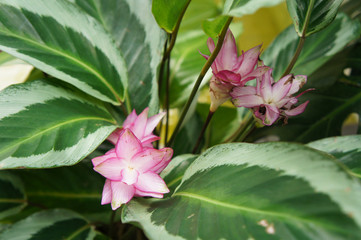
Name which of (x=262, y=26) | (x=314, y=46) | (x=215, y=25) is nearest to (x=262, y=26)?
(x=262, y=26)

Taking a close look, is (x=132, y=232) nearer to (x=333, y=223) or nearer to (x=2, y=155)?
(x=2, y=155)

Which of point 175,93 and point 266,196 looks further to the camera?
point 175,93

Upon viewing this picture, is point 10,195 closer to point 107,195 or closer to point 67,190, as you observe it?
point 67,190

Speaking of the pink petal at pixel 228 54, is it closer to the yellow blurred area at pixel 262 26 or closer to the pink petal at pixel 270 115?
the pink petal at pixel 270 115

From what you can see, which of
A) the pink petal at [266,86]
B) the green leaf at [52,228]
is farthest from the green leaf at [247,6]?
the green leaf at [52,228]

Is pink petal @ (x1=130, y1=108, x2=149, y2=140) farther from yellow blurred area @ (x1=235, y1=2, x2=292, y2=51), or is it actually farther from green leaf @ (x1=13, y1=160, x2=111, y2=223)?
yellow blurred area @ (x1=235, y1=2, x2=292, y2=51)

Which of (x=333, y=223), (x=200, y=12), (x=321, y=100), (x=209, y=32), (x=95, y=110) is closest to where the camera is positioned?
(x=333, y=223)

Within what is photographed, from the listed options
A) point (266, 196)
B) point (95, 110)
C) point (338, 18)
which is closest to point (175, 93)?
point (95, 110)
